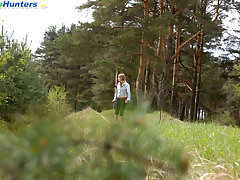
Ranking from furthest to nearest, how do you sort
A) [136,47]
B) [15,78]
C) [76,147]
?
[136,47] < [15,78] < [76,147]

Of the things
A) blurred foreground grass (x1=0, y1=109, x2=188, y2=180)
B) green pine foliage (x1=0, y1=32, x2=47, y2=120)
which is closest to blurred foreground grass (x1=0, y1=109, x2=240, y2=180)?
blurred foreground grass (x1=0, y1=109, x2=188, y2=180)

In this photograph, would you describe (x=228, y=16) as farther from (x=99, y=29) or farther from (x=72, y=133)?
(x=72, y=133)

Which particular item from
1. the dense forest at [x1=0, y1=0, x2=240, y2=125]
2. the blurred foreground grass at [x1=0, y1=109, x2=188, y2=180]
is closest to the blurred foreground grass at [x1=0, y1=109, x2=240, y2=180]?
the blurred foreground grass at [x1=0, y1=109, x2=188, y2=180]

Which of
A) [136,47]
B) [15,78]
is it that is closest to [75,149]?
[15,78]

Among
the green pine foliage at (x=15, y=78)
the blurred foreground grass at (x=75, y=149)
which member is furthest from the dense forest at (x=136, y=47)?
the blurred foreground grass at (x=75, y=149)

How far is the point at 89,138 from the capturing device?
2.21 ft

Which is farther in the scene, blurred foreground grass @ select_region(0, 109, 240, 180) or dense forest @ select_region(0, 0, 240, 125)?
dense forest @ select_region(0, 0, 240, 125)

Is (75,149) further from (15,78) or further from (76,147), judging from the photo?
(15,78)

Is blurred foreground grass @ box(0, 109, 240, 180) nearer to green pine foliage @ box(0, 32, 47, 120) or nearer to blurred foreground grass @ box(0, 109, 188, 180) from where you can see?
blurred foreground grass @ box(0, 109, 188, 180)

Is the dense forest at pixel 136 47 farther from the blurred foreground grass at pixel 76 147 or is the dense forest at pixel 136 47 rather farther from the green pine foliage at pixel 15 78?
the blurred foreground grass at pixel 76 147

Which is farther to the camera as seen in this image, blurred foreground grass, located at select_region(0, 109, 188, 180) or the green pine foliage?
the green pine foliage

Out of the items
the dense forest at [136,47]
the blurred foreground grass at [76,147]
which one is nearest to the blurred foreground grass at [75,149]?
the blurred foreground grass at [76,147]

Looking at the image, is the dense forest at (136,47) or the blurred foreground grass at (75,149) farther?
the dense forest at (136,47)

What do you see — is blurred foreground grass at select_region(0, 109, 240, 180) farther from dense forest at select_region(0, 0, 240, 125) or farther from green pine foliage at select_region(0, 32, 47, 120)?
green pine foliage at select_region(0, 32, 47, 120)
